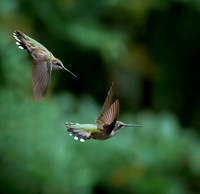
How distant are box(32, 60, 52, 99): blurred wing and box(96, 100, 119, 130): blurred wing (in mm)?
163

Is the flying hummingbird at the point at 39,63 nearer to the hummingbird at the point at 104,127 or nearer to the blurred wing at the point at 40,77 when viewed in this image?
the blurred wing at the point at 40,77

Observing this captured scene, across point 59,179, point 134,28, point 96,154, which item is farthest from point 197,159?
point 134,28

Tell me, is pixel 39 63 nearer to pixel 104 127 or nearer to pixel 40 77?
pixel 40 77

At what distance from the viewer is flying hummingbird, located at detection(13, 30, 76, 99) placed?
3.40 feet

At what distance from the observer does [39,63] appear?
1111mm

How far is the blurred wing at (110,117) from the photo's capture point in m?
1.09

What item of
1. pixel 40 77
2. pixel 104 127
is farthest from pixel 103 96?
pixel 40 77

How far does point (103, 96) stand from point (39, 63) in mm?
5607

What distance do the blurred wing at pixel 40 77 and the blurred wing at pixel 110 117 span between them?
0.53ft

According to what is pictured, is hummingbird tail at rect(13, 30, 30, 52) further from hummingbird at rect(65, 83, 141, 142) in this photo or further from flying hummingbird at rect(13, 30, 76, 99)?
hummingbird at rect(65, 83, 141, 142)

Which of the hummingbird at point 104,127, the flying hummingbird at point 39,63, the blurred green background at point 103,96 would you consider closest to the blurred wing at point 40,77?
the flying hummingbird at point 39,63

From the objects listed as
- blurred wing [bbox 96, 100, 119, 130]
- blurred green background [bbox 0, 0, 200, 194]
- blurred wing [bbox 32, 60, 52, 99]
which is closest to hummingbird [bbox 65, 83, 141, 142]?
blurred wing [bbox 96, 100, 119, 130]

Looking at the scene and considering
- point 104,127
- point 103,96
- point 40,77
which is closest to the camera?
point 40,77

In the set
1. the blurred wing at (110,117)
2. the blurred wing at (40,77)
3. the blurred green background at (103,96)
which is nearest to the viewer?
the blurred wing at (40,77)
